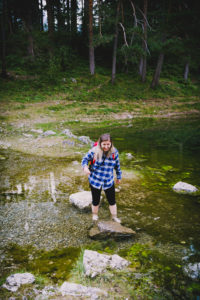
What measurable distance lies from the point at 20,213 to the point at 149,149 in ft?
21.5

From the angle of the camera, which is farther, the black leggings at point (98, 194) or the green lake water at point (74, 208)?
the black leggings at point (98, 194)

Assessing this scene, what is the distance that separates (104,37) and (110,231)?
60.5 feet

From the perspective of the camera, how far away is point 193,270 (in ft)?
10.5

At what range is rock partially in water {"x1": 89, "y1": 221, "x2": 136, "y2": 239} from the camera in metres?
3.87

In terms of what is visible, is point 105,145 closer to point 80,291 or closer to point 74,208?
point 74,208

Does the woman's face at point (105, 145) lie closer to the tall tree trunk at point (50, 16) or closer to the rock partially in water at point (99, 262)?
the rock partially in water at point (99, 262)

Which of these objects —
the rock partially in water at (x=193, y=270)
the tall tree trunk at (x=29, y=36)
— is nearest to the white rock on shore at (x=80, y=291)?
the rock partially in water at (x=193, y=270)

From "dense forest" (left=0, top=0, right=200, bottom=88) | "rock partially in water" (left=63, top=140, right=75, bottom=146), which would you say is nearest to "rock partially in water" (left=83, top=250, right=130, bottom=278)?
"dense forest" (left=0, top=0, right=200, bottom=88)

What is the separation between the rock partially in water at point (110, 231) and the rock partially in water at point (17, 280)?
127 cm

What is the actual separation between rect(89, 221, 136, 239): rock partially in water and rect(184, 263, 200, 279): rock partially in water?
1039 mm

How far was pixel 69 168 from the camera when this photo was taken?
7180mm

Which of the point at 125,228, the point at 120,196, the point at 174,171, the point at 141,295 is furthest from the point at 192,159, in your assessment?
Result: the point at 141,295

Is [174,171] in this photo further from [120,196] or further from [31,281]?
[31,281]

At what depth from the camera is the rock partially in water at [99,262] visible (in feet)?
9.96
